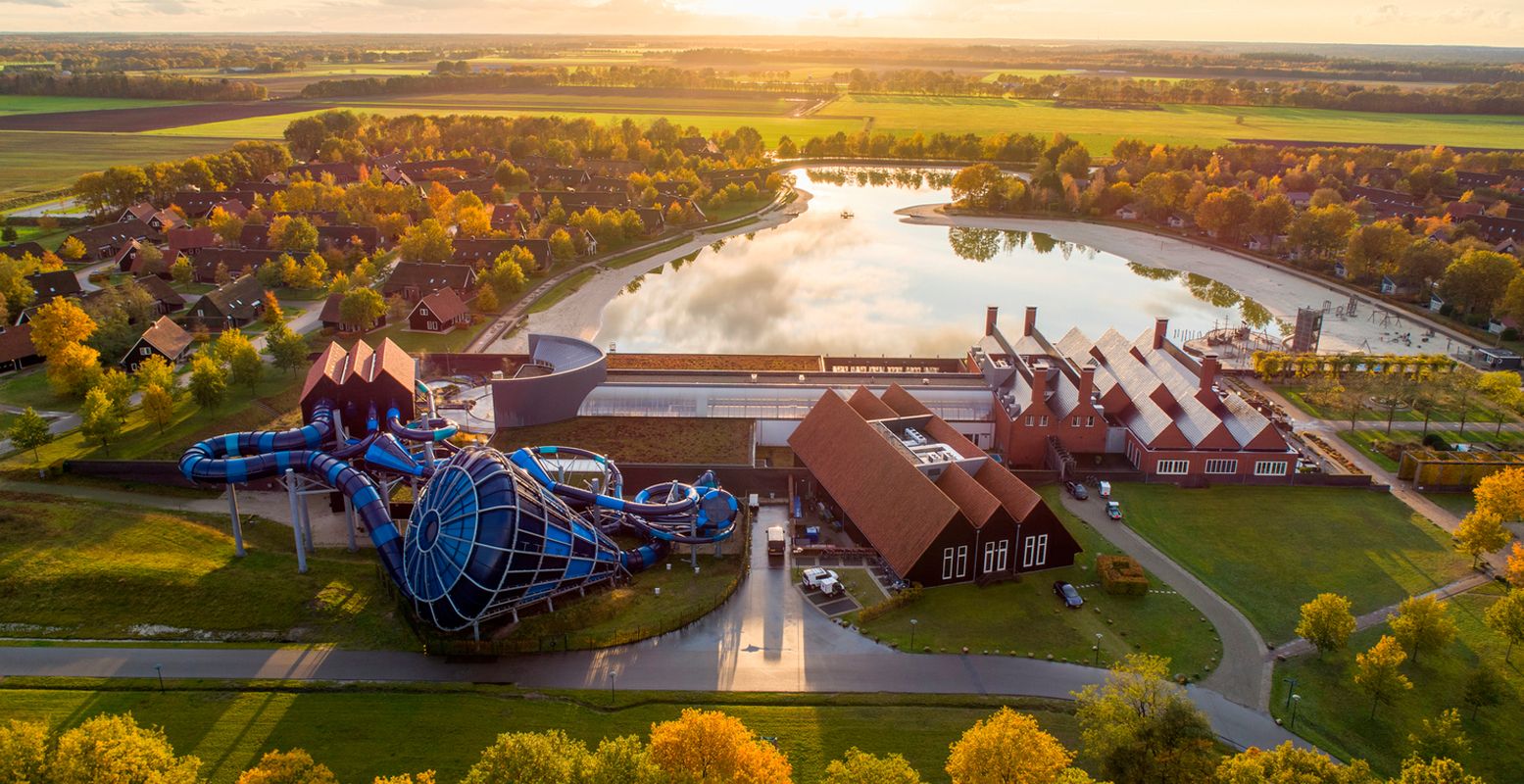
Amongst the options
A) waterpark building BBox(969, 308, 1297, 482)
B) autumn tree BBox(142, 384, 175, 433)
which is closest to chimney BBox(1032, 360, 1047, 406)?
waterpark building BBox(969, 308, 1297, 482)

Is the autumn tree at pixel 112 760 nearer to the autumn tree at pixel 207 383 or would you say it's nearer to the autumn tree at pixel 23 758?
the autumn tree at pixel 23 758

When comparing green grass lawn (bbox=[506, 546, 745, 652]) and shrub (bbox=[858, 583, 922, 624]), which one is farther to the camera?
shrub (bbox=[858, 583, 922, 624])

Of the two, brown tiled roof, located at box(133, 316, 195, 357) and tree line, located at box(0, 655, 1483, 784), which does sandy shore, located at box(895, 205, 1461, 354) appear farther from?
brown tiled roof, located at box(133, 316, 195, 357)

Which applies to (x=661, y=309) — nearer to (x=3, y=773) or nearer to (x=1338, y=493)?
(x=1338, y=493)

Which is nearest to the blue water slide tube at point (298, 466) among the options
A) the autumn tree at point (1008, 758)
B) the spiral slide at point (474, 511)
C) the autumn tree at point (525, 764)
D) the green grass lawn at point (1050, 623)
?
the spiral slide at point (474, 511)

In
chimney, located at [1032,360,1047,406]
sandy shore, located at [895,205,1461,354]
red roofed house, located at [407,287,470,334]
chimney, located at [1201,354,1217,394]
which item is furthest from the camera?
sandy shore, located at [895,205,1461,354]

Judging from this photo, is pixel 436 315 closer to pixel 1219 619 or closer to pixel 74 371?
pixel 74 371

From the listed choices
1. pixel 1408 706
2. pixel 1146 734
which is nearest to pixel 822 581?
pixel 1146 734
